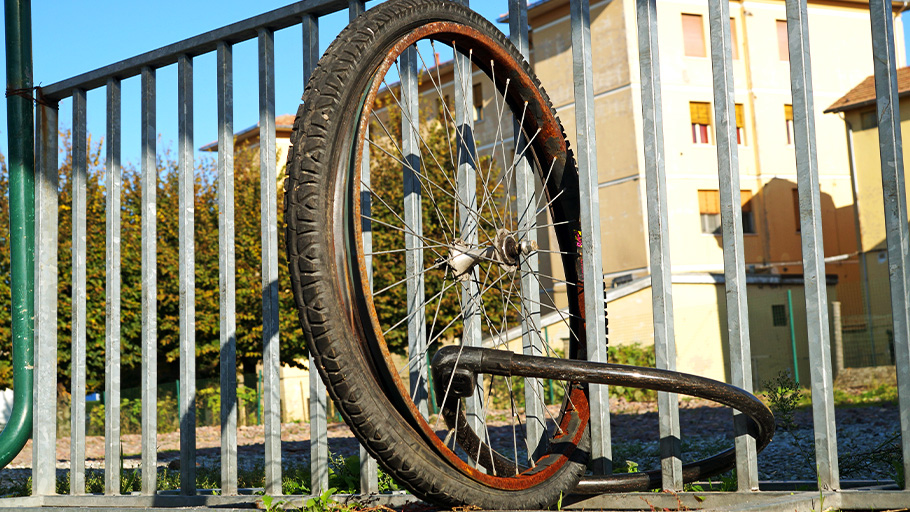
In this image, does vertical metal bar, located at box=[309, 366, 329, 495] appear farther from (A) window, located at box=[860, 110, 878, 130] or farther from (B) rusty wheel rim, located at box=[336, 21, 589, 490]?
(A) window, located at box=[860, 110, 878, 130]

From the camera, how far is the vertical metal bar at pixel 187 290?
482 centimetres

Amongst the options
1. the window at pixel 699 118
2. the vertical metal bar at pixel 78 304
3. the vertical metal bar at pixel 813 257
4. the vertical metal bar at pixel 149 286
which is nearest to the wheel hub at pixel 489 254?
the vertical metal bar at pixel 813 257

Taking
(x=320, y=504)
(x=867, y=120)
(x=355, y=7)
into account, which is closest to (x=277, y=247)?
(x=355, y=7)

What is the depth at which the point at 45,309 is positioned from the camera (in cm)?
557

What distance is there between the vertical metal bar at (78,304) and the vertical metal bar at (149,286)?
54 cm

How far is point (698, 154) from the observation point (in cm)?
3291

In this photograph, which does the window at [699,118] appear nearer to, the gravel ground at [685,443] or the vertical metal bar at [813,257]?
the gravel ground at [685,443]

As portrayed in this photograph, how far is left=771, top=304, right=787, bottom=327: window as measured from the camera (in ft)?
94.4

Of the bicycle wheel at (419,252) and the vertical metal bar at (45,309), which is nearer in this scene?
the bicycle wheel at (419,252)

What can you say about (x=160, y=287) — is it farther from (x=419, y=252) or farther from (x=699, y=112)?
(x=419, y=252)

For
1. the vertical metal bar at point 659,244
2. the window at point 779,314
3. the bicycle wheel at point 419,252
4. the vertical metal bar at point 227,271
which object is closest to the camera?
the bicycle wheel at point 419,252

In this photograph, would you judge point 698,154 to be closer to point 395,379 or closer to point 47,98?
point 47,98

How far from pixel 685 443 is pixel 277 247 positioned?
252 inches

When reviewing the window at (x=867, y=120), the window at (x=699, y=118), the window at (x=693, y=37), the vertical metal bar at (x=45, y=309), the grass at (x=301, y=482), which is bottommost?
the grass at (x=301, y=482)
